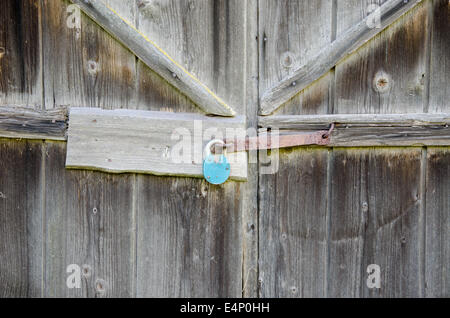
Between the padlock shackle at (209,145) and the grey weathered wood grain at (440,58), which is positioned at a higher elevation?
the grey weathered wood grain at (440,58)

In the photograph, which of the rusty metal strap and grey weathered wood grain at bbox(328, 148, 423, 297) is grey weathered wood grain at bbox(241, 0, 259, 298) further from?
grey weathered wood grain at bbox(328, 148, 423, 297)

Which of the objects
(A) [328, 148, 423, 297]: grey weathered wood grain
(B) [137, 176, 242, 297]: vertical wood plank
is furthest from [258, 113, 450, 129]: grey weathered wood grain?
(B) [137, 176, 242, 297]: vertical wood plank

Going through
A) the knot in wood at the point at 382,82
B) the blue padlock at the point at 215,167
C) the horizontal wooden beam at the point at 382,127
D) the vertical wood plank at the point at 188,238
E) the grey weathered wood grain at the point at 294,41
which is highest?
the grey weathered wood grain at the point at 294,41

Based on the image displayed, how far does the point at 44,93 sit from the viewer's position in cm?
136

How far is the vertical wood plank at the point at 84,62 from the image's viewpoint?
1.32m

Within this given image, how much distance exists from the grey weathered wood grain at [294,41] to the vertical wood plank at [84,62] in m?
0.46

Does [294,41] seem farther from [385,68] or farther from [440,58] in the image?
[440,58]

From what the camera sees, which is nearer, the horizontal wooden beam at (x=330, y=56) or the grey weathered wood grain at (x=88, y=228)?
the horizontal wooden beam at (x=330, y=56)

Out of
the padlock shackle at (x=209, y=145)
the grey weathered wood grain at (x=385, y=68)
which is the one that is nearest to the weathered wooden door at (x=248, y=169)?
the grey weathered wood grain at (x=385, y=68)

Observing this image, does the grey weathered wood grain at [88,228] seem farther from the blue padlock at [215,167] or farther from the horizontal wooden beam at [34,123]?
the blue padlock at [215,167]

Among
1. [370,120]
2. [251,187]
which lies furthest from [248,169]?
[370,120]

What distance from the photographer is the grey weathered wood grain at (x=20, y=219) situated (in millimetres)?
1379
